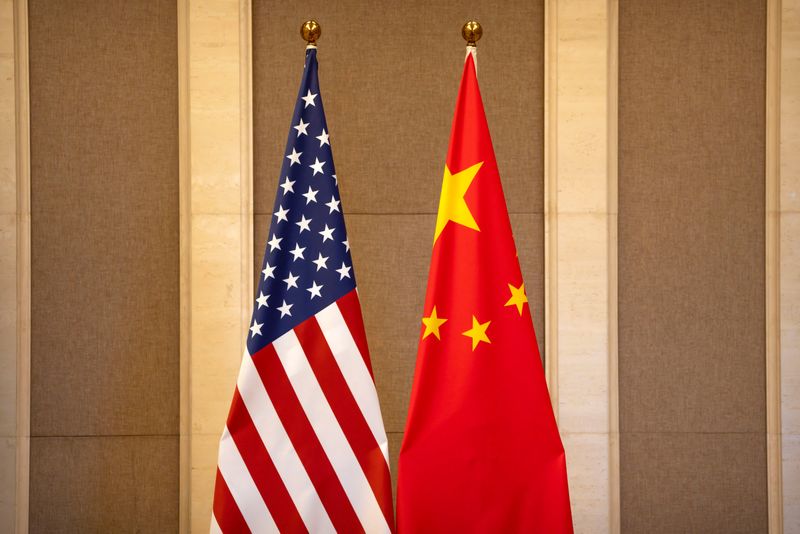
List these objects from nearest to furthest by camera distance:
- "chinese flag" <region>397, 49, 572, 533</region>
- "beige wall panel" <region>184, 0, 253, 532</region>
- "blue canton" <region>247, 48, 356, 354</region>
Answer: "chinese flag" <region>397, 49, 572, 533</region>, "blue canton" <region>247, 48, 356, 354</region>, "beige wall panel" <region>184, 0, 253, 532</region>

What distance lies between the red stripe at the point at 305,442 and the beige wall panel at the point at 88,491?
842 mm

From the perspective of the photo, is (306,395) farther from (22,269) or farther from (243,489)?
(22,269)

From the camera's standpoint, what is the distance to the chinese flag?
2.45 metres

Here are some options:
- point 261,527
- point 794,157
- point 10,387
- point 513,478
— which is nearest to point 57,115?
point 10,387

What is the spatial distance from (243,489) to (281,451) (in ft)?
0.57

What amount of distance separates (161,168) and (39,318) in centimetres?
78

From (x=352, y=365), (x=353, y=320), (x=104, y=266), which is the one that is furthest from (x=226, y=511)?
(x=104, y=266)

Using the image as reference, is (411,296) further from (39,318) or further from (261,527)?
(39,318)

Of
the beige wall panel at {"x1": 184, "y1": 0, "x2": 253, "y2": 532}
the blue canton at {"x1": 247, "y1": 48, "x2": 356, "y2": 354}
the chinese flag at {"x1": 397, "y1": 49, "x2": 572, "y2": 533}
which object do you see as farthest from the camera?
the beige wall panel at {"x1": 184, "y1": 0, "x2": 253, "y2": 532}

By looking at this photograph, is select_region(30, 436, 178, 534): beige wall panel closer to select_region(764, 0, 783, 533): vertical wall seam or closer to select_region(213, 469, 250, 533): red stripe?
select_region(213, 469, 250, 533): red stripe

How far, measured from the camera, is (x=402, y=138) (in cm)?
307

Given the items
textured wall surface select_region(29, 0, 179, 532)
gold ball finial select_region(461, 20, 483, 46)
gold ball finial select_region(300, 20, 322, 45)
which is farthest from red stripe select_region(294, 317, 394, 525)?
gold ball finial select_region(461, 20, 483, 46)

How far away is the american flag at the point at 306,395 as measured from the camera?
2500mm

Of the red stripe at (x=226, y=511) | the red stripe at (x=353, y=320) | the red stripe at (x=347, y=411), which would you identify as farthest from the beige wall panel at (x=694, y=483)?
the red stripe at (x=226, y=511)
